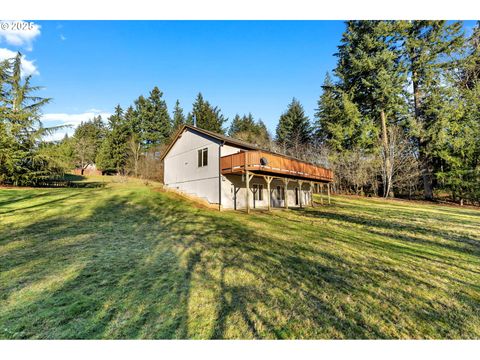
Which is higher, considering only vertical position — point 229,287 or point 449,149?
point 449,149

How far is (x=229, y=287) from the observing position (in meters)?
4.07

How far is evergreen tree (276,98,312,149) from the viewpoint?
38312 mm

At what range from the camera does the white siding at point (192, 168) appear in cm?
1451

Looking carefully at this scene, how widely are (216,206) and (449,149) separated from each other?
24967mm

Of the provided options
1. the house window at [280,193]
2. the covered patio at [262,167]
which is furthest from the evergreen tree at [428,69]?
the house window at [280,193]

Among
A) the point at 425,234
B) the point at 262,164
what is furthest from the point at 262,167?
the point at 425,234

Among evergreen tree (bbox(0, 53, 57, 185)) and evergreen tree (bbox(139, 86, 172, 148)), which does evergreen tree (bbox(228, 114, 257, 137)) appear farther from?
evergreen tree (bbox(0, 53, 57, 185))

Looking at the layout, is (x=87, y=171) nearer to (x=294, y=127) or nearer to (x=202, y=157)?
(x=202, y=157)

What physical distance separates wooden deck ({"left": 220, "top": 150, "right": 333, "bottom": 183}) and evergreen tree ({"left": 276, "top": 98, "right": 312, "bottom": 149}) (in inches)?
883

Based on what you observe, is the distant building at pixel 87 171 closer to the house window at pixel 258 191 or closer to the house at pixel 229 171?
the house at pixel 229 171

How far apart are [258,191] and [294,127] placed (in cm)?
2617
